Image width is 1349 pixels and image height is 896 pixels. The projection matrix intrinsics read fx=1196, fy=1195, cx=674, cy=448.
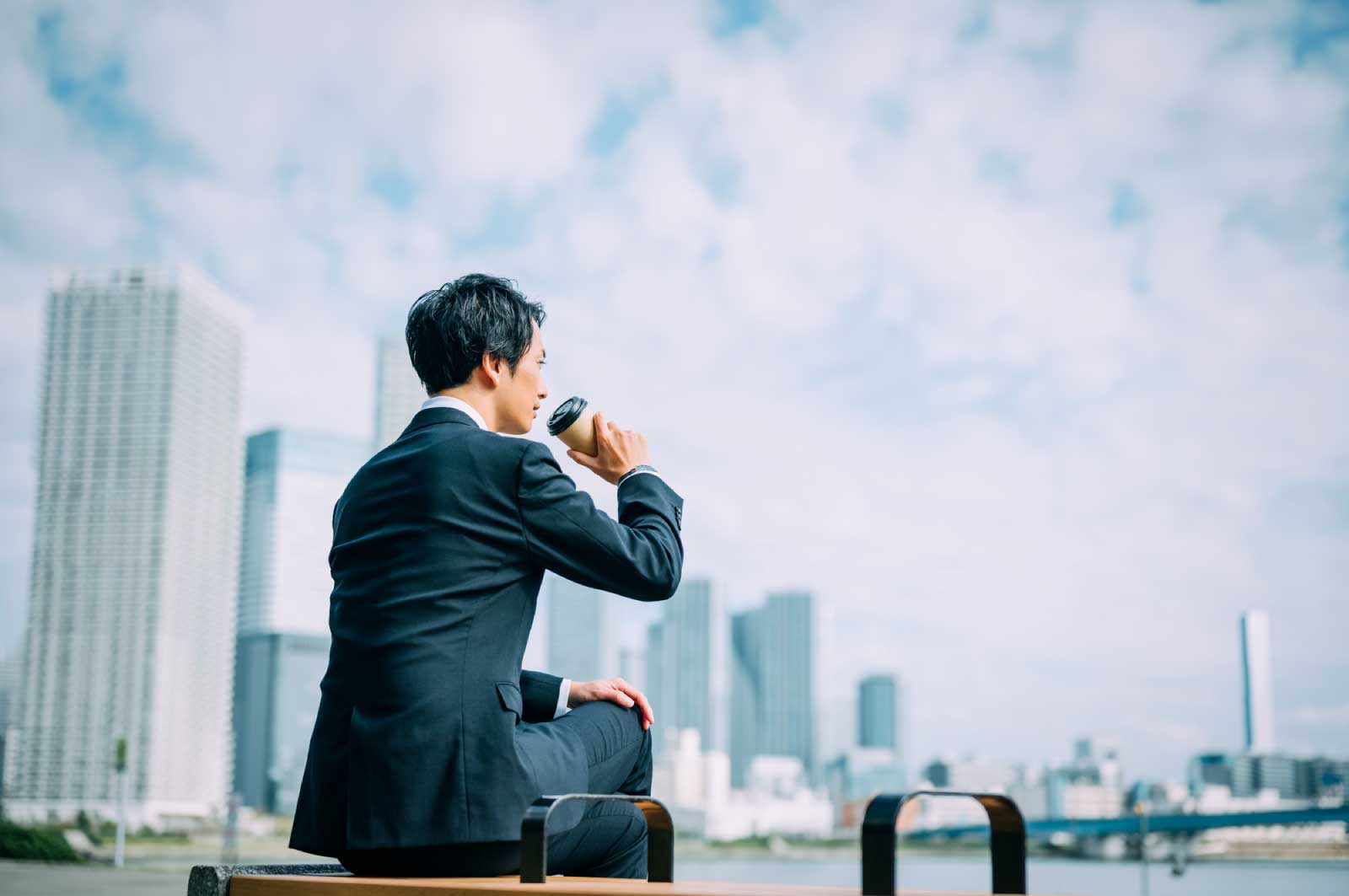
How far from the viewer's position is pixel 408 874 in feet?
4.26

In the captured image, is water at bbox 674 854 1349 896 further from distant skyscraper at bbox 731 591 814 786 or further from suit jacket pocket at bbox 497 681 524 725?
distant skyscraper at bbox 731 591 814 786

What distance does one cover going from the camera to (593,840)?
1426 mm

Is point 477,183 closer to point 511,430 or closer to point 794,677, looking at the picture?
point 794,677

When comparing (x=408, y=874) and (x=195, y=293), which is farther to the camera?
(x=195, y=293)

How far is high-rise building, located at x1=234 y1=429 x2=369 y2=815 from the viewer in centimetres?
9550

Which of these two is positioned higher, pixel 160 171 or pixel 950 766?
pixel 160 171

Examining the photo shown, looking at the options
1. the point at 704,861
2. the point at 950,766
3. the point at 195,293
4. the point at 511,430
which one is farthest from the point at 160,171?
the point at 511,430

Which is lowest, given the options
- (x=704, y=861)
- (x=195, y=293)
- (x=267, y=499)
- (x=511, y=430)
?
(x=704, y=861)

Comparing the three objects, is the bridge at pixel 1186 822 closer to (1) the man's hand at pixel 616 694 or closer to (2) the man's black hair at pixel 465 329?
(1) the man's hand at pixel 616 694

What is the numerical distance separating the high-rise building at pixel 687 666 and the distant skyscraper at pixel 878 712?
22702mm

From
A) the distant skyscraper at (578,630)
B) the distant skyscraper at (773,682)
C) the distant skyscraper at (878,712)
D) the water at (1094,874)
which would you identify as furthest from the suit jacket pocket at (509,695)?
the distant skyscraper at (878,712)

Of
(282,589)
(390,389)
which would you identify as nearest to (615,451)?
(390,389)

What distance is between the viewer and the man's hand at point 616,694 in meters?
1.49

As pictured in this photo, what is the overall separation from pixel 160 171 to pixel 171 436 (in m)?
22.9
